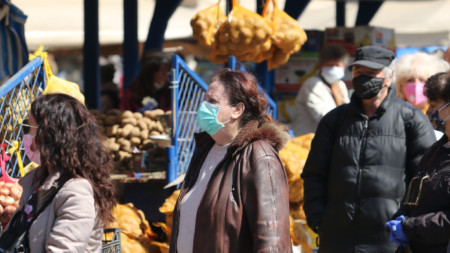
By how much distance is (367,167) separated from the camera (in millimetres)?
4102

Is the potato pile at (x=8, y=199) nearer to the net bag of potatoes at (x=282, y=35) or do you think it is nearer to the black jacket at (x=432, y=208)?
the black jacket at (x=432, y=208)

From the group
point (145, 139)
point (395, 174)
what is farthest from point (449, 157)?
point (145, 139)

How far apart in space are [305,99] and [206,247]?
164 inches

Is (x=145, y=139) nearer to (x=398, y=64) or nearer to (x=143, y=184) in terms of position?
(x=143, y=184)

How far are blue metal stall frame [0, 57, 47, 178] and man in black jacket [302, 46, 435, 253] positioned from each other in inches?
67.5

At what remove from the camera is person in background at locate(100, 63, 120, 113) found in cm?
890

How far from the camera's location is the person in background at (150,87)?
6.73m

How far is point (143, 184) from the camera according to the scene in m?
5.51

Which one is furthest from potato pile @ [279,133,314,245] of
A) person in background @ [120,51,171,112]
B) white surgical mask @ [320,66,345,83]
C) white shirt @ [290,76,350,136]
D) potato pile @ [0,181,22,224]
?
potato pile @ [0,181,22,224]

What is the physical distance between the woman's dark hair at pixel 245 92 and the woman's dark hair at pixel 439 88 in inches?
38.7

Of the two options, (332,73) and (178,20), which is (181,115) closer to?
(332,73)

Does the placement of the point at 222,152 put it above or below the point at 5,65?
below

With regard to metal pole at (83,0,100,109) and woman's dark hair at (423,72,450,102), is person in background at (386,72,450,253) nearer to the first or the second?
woman's dark hair at (423,72,450,102)

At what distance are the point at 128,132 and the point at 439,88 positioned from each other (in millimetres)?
2821
